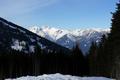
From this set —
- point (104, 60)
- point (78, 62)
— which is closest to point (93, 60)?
point (78, 62)

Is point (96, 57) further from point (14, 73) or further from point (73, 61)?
point (14, 73)

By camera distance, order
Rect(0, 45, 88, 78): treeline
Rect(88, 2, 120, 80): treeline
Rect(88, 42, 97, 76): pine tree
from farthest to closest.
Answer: Rect(0, 45, 88, 78): treeline, Rect(88, 42, 97, 76): pine tree, Rect(88, 2, 120, 80): treeline

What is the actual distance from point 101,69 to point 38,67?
25.5m

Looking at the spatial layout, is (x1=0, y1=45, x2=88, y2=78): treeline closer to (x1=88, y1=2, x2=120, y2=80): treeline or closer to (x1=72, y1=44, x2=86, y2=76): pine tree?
(x1=72, y1=44, x2=86, y2=76): pine tree

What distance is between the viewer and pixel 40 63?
128m

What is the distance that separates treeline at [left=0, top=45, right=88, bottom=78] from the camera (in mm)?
123938

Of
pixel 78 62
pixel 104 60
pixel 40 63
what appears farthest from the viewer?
pixel 78 62

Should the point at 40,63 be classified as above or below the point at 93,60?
below

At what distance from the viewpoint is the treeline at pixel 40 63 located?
123938mm

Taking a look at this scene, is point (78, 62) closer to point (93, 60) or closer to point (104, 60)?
point (93, 60)

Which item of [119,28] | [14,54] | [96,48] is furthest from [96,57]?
[119,28]

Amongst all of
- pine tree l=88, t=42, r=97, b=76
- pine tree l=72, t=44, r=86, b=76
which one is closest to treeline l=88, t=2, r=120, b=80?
pine tree l=88, t=42, r=97, b=76

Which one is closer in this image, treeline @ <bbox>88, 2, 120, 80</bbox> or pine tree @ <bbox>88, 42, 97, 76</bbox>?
treeline @ <bbox>88, 2, 120, 80</bbox>

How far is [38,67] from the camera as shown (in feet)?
415
